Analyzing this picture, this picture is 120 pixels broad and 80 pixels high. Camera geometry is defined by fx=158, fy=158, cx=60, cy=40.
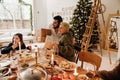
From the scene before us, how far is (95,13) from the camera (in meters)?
4.02

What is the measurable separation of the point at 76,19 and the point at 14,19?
2.38 m

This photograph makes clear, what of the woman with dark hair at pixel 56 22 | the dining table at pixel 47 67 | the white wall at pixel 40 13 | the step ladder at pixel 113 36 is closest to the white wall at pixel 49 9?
the white wall at pixel 40 13

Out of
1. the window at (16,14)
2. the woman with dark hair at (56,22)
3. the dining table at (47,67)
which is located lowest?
the dining table at (47,67)

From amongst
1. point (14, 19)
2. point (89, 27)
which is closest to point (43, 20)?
point (14, 19)

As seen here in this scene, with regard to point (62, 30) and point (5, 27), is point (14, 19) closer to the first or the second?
point (5, 27)

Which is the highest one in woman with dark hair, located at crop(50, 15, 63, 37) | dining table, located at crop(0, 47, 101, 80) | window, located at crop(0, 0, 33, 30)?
window, located at crop(0, 0, 33, 30)

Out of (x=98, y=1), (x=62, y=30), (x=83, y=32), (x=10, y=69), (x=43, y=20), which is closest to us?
(x=10, y=69)

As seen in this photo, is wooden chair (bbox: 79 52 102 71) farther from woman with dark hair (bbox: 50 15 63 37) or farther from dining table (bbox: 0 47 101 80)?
woman with dark hair (bbox: 50 15 63 37)

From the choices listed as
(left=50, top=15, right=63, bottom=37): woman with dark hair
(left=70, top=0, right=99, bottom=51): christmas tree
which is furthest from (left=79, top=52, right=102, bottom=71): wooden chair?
(left=70, top=0, right=99, bottom=51): christmas tree

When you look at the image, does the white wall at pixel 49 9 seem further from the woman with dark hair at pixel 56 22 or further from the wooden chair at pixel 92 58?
the wooden chair at pixel 92 58

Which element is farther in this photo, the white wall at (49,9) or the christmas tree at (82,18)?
the white wall at (49,9)

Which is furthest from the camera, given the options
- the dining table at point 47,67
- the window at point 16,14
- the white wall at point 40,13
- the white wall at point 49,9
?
the white wall at point 40,13

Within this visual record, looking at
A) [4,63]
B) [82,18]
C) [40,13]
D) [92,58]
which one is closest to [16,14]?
[40,13]

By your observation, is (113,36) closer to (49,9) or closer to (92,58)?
(49,9)
